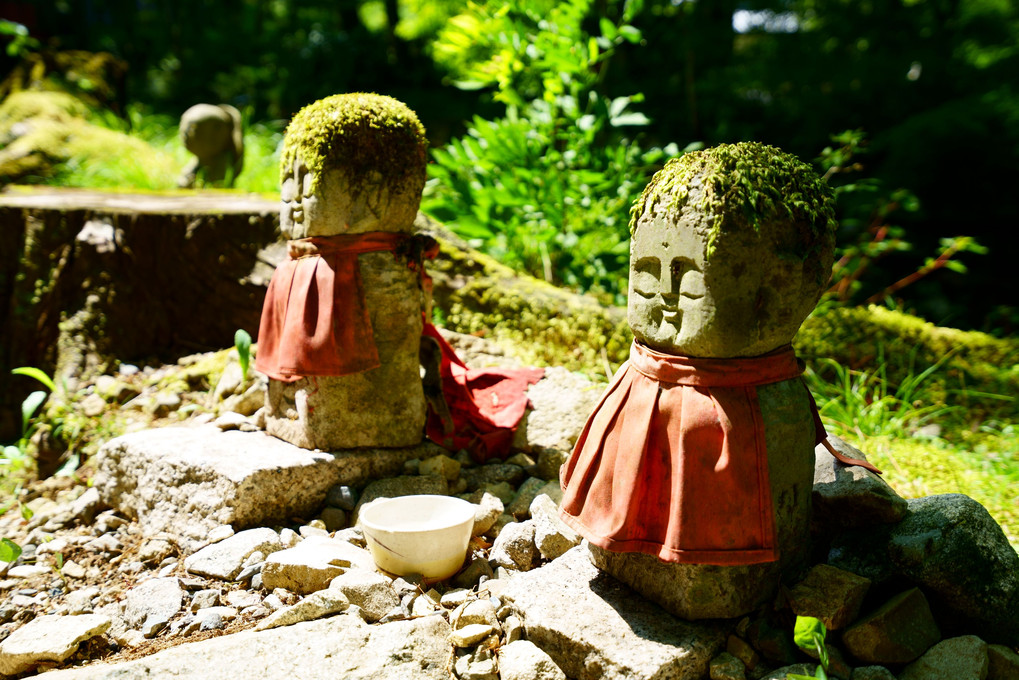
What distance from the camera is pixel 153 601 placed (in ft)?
7.72

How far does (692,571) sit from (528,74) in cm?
368

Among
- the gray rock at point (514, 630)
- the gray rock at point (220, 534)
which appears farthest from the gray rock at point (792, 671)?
the gray rock at point (220, 534)

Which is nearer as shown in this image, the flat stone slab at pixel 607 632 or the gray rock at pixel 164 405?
the flat stone slab at pixel 607 632

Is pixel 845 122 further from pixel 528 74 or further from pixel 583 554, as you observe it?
pixel 583 554

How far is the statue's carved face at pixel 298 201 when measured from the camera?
112 inches

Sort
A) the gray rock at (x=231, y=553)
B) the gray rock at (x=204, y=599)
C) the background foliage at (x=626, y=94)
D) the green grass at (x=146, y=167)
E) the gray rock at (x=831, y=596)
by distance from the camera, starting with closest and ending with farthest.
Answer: the gray rock at (x=831, y=596) < the gray rock at (x=204, y=599) < the gray rock at (x=231, y=553) < the background foliage at (x=626, y=94) < the green grass at (x=146, y=167)

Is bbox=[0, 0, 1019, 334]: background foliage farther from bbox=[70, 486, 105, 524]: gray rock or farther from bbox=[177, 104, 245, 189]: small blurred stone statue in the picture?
bbox=[70, 486, 105, 524]: gray rock

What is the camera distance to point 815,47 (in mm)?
7734

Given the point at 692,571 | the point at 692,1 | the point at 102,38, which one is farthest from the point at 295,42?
the point at 692,571

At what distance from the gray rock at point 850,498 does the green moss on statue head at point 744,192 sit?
31.1 inches

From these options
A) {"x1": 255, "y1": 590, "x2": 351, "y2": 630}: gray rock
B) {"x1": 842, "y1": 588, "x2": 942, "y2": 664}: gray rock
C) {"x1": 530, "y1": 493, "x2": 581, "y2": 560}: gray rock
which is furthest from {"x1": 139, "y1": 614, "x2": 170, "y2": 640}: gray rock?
{"x1": 842, "y1": 588, "x2": 942, "y2": 664}: gray rock

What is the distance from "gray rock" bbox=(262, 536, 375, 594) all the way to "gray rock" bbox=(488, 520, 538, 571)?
43 centimetres

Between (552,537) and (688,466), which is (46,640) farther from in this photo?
(688,466)

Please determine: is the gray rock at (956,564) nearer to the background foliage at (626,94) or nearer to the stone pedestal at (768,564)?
the stone pedestal at (768,564)
